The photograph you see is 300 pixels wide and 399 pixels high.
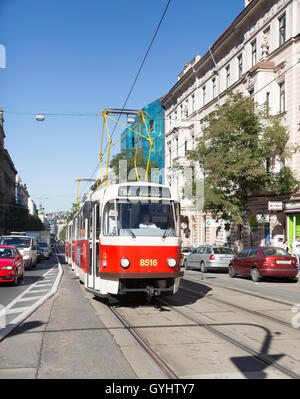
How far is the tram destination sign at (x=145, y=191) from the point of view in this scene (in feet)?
34.2

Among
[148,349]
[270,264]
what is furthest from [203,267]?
[148,349]

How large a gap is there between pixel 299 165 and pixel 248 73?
8566 millimetres

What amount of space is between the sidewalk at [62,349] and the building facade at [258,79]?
19576mm

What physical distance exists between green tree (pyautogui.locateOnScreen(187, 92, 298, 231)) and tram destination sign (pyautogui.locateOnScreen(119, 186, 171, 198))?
14.3 m

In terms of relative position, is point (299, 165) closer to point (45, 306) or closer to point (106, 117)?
point (106, 117)

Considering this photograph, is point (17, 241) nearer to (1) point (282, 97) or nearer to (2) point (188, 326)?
(1) point (282, 97)

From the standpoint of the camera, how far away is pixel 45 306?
35.2 feet

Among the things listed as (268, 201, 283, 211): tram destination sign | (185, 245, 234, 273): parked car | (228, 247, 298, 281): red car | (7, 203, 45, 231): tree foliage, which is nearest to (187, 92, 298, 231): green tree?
(268, 201, 283, 211): tram destination sign

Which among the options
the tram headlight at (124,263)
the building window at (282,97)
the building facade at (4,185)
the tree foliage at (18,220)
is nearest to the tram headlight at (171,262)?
the tram headlight at (124,263)

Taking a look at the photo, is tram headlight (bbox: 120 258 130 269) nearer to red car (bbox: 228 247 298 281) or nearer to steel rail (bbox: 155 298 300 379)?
steel rail (bbox: 155 298 300 379)

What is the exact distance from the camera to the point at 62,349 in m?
6.50

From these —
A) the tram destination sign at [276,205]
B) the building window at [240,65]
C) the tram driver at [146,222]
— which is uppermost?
the building window at [240,65]

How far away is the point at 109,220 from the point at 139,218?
67 centimetres

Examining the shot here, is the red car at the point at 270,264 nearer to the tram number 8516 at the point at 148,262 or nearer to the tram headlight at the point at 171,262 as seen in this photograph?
the tram headlight at the point at 171,262
